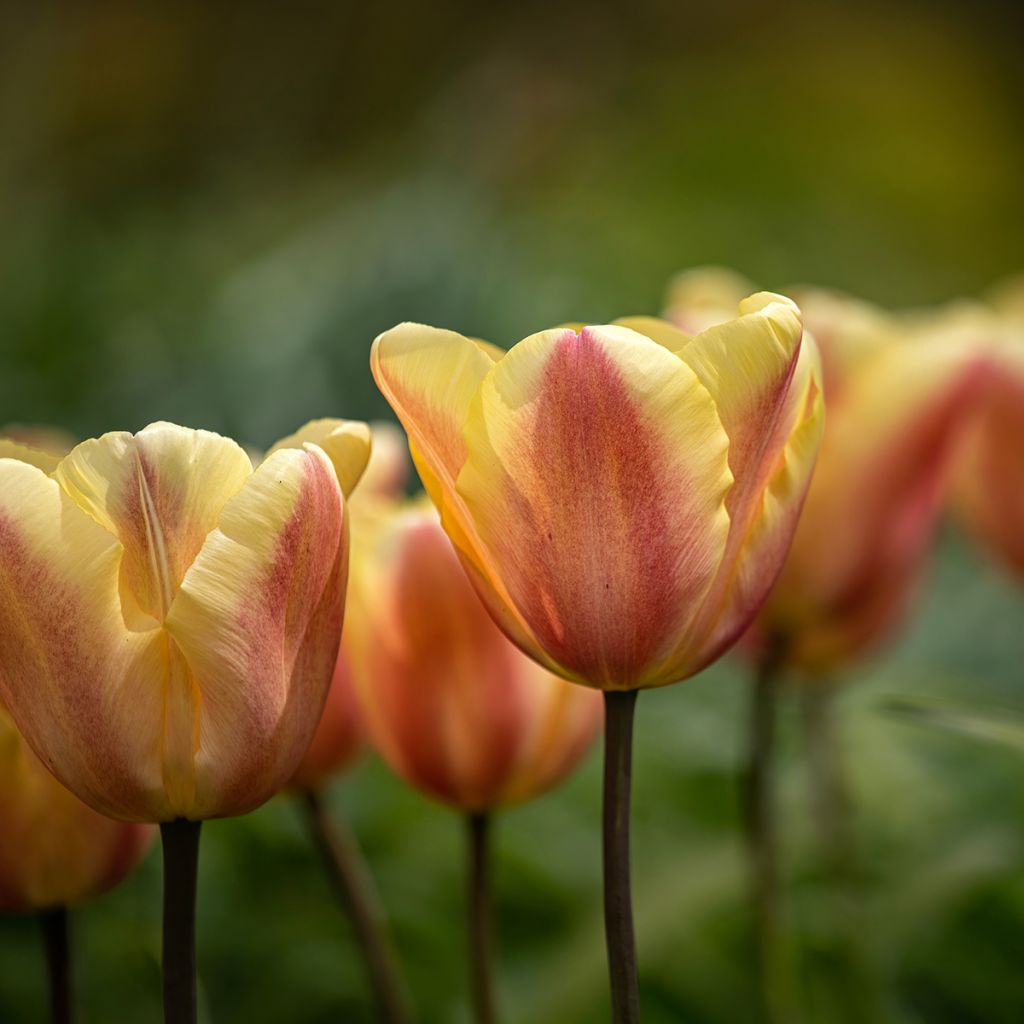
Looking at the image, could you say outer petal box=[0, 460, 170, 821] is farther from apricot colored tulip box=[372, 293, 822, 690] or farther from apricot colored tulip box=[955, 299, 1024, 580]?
apricot colored tulip box=[955, 299, 1024, 580]

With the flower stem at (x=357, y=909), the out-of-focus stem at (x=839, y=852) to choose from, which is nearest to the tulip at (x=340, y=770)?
the flower stem at (x=357, y=909)

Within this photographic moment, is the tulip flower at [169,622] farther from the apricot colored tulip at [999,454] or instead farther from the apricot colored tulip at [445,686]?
the apricot colored tulip at [999,454]

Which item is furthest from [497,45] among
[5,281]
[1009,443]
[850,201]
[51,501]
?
[51,501]

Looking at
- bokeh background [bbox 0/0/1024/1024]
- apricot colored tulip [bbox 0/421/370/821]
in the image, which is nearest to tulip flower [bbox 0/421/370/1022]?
apricot colored tulip [bbox 0/421/370/821]

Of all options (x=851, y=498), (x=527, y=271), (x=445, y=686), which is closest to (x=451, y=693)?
(x=445, y=686)

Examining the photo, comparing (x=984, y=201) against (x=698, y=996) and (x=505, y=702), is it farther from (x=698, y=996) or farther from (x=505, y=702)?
(x=505, y=702)

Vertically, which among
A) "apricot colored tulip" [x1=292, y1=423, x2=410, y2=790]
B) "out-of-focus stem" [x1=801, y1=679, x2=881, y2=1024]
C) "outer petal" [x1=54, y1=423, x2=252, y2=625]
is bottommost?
"out-of-focus stem" [x1=801, y1=679, x2=881, y2=1024]

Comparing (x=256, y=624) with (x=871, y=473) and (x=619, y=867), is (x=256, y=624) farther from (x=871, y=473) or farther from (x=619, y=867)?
(x=871, y=473)
